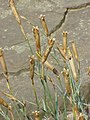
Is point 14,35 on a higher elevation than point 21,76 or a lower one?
higher

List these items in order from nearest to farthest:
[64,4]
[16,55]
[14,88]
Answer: [14,88], [16,55], [64,4]

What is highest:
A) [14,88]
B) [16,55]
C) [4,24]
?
[4,24]

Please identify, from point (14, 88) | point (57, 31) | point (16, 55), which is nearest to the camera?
point (14, 88)

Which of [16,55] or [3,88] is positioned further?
[16,55]

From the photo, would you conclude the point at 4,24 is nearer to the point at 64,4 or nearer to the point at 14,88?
the point at 64,4

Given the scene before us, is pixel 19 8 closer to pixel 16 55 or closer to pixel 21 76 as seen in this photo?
pixel 16 55

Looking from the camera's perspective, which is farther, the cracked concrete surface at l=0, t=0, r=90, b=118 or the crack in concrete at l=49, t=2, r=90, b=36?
the crack in concrete at l=49, t=2, r=90, b=36

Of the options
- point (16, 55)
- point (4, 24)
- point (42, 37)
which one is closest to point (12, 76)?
point (16, 55)

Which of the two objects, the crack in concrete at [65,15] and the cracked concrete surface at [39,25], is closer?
the cracked concrete surface at [39,25]
